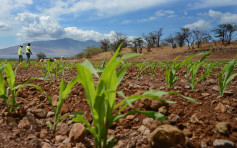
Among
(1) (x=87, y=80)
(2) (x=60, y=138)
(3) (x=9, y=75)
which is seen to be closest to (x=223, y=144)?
(1) (x=87, y=80)

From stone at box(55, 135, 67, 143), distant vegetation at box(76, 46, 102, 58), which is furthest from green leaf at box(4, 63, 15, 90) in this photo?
distant vegetation at box(76, 46, 102, 58)

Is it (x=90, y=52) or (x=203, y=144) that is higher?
(x=90, y=52)

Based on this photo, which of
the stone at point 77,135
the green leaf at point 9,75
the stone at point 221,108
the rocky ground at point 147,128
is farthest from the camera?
the green leaf at point 9,75

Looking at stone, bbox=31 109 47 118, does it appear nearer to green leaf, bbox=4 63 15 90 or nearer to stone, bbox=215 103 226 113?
green leaf, bbox=4 63 15 90

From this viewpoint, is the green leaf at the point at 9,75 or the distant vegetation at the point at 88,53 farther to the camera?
the distant vegetation at the point at 88,53

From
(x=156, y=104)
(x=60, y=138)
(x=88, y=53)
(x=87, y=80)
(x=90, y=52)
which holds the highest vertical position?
(x=90, y=52)

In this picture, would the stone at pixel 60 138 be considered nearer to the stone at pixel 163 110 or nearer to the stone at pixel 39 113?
the stone at pixel 39 113

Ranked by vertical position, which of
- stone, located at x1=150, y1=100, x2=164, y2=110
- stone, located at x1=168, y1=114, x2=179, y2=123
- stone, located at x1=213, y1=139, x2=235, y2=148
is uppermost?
stone, located at x1=150, y1=100, x2=164, y2=110

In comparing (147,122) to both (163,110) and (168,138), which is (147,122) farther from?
(168,138)

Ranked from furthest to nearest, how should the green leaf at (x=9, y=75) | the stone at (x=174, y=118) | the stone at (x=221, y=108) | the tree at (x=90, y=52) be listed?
the tree at (x=90, y=52) → the green leaf at (x=9, y=75) → the stone at (x=221, y=108) → the stone at (x=174, y=118)

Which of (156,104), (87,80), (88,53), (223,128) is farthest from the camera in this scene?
(88,53)

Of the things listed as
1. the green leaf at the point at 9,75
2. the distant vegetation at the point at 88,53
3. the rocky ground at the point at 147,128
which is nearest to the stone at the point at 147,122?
the rocky ground at the point at 147,128

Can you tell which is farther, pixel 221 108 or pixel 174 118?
pixel 221 108

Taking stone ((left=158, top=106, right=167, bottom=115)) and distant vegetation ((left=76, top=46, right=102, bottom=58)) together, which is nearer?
stone ((left=158, top=106, right=167, bottom=115))
